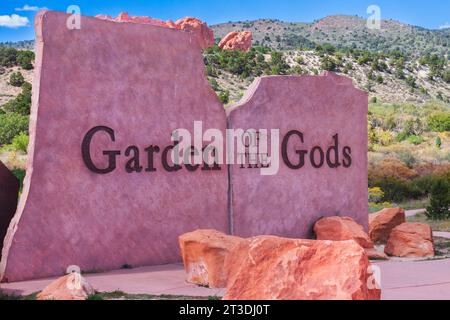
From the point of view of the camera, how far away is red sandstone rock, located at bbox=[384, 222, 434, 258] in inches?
528

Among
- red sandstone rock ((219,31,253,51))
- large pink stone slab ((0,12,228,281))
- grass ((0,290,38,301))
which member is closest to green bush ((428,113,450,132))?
red sandstone rock ((219,31,253,51))

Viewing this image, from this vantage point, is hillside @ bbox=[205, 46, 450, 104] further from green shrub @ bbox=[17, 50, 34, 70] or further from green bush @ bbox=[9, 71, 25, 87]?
green bush @ bbox=[9, 71, 25, 87]

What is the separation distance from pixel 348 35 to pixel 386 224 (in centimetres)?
6938

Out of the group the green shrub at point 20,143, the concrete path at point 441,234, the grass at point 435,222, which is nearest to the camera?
the concrete path at point 441,234

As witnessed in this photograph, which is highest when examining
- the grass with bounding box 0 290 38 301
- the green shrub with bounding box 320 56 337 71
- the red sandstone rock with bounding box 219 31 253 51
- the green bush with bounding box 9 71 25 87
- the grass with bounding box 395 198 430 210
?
the red sandstone rock with bounding box 219 31 253 51

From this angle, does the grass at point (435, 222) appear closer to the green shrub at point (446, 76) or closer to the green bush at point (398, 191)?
the green bush at point (398, 191)

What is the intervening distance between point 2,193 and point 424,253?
23.9 ft

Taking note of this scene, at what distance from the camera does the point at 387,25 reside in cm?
8388

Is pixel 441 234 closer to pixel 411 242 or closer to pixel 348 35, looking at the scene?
pixel 411 242

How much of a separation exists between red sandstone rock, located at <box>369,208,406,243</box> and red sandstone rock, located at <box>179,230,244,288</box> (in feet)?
21.1

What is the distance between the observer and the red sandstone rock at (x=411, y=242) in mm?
13414

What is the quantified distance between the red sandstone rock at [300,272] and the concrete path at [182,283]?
177 centimetres

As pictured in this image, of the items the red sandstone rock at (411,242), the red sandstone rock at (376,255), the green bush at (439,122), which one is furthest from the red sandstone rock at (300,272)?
the green bush at (439,122)

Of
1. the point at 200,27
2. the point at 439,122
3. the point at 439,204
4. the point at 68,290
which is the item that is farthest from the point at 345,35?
the point at 68,290
